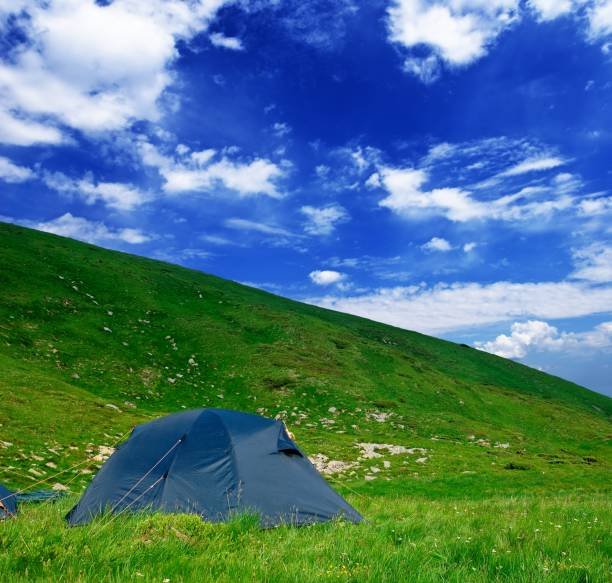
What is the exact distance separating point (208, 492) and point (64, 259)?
6433 centimetres

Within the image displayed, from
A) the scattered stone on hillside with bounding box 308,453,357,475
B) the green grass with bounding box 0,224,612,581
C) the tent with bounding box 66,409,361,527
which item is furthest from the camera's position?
the scattered stone on hillside with bounding box 308,453,357,475

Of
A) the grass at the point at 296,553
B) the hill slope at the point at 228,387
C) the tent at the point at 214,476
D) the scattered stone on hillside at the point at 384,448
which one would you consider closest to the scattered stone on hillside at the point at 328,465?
the hill slope at the point at 228,387

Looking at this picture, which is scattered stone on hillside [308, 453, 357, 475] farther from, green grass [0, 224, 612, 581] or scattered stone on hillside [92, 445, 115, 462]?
scattered stone on hillside [92, 445, 115, 462]

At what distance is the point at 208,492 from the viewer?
10102mm

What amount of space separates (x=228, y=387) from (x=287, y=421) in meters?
8.90

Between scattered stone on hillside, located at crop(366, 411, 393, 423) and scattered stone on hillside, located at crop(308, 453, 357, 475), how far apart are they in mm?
15222

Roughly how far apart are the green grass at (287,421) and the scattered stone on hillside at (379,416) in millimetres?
378

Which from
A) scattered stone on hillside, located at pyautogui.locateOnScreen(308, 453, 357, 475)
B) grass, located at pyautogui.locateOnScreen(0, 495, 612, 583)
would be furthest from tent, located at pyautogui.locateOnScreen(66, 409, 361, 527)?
scattered stone on hillside, located at pyautogui.locateOnScreen(308, 453, 357, 475)

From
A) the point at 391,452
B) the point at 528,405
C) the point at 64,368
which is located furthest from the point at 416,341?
the point at 64,368

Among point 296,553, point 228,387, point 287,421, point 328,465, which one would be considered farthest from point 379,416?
point 296,553

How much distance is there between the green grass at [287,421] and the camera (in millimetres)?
5516

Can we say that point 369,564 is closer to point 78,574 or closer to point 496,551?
point 496,551

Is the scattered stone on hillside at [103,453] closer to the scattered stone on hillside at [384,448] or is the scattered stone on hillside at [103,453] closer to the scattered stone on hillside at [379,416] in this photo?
the scattered stone on hillside at [384,448]

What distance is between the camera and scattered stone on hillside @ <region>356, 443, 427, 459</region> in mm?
31594
